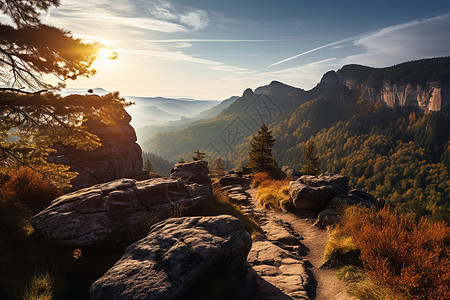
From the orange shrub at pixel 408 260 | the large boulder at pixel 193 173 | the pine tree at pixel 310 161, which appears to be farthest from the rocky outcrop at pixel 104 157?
the pine tree at pixel 310 161

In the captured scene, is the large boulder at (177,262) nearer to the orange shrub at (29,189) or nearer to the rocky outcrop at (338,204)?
the orange shrub at (29,189)

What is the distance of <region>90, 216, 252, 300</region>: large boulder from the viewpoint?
3592 mm

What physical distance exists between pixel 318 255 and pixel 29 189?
11.9 meters

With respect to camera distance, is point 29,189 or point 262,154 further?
point 262,154

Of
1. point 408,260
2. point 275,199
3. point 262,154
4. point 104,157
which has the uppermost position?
point 104,157

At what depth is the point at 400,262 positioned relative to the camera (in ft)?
16.8

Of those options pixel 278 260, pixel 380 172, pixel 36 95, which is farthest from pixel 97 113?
pixel 380 172

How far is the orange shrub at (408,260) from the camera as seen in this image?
4.33 metres

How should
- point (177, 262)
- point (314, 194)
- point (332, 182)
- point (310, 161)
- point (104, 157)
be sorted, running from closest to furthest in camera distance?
point (177, 262)
point (314, 194)
point (332, 182)
point (104, 157)
point (310, 161)

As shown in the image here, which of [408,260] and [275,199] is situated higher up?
[408,260]

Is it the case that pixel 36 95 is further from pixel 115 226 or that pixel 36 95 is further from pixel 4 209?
pixel 115 226

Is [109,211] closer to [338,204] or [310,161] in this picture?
[338,204]

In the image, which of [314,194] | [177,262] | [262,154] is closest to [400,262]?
[177,262]

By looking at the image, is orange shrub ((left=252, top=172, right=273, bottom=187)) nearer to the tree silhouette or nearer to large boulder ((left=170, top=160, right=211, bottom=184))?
large boulder ((left=170, top=160, right=211, bottom=184))
